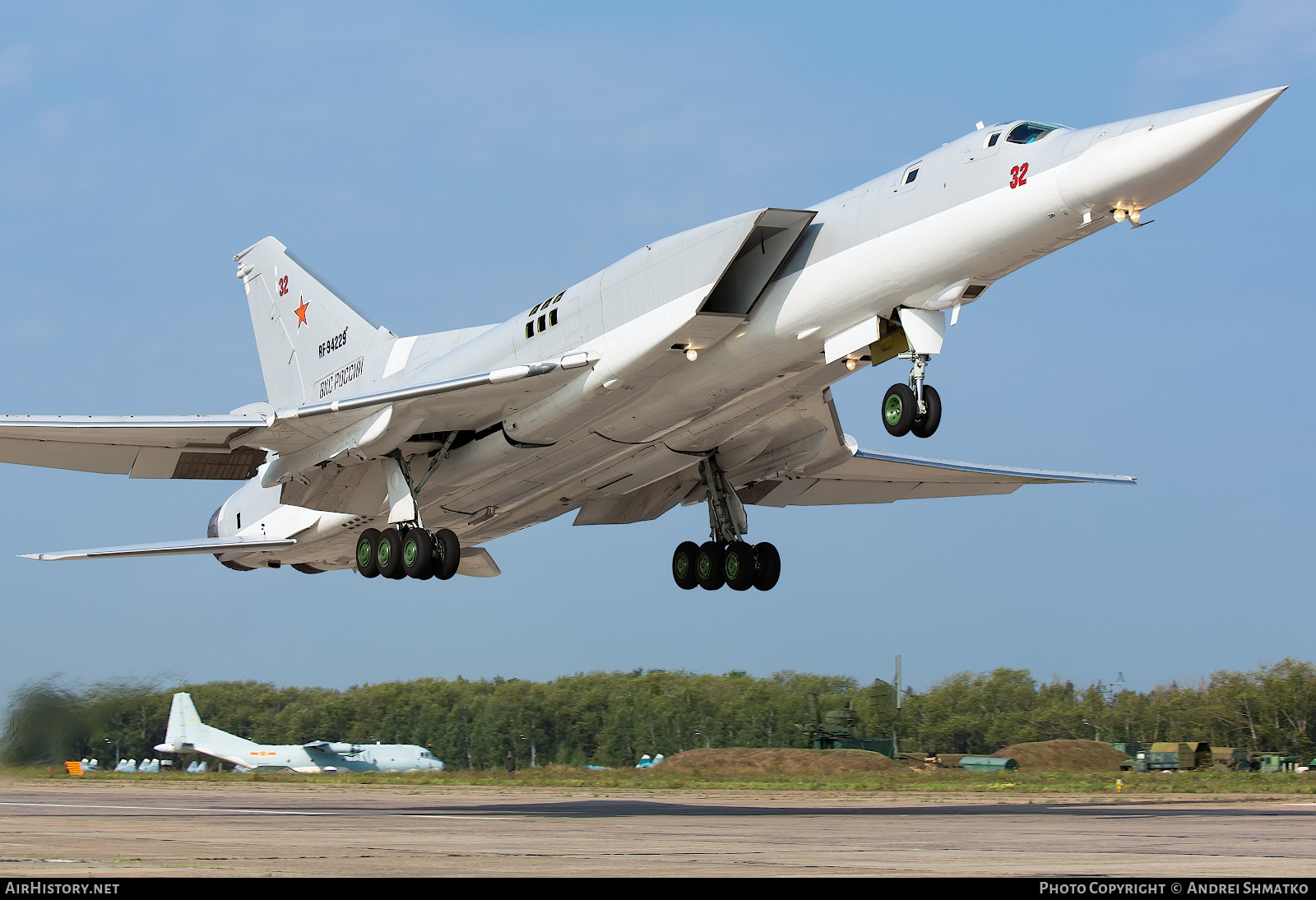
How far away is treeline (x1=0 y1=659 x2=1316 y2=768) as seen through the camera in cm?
3212

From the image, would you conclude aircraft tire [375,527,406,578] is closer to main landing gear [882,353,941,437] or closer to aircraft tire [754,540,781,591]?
aircraft tire [754,540,781,591]

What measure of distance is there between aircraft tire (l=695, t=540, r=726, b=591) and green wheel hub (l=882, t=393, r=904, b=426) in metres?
6.44

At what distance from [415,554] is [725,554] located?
4823 mm

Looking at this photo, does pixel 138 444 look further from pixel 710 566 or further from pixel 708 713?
pixel 708 713

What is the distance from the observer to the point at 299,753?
125 ft

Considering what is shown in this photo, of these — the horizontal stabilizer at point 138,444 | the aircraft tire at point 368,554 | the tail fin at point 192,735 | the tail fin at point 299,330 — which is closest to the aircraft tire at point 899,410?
the aircraft tire at point 368,554

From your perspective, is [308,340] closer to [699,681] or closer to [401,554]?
[401,554]

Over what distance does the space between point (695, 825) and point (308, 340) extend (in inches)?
497

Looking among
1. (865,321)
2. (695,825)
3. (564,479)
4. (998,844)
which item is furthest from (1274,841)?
(564,479)

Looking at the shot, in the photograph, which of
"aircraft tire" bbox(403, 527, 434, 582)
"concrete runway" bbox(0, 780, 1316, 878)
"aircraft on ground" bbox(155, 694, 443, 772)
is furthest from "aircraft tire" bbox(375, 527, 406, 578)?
"aircraft on ground" bbox(155, 694, 443, 772)

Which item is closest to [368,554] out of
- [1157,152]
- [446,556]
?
[446,556]

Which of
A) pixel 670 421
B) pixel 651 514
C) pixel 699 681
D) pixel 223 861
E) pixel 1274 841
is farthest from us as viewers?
pixel 699 681

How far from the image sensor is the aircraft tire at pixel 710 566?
1953 centimetres

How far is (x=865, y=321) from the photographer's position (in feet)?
46.0
